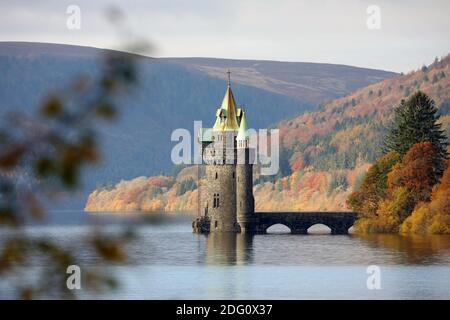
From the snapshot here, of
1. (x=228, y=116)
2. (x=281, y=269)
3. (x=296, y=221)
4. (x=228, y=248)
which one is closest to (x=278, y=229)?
(x=296, y=221)

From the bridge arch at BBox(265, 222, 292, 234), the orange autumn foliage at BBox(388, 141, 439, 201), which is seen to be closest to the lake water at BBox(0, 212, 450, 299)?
the orange autumn foliage at BBox(388, 141, 439, 201)

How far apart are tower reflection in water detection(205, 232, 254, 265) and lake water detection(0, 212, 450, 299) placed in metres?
0.07

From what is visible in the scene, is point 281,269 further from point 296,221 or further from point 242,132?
point 296,221

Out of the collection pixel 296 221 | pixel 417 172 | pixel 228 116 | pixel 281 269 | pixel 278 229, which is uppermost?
pixel 228 116

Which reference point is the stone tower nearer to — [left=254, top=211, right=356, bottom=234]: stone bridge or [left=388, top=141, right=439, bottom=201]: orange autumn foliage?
[left=254, top=211, right=356, bottom=234]: stone bridge

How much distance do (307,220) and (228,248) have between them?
2861 centimetres

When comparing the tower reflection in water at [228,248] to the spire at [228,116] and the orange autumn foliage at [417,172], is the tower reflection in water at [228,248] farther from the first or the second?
the orange autumn foliage at [417,172]

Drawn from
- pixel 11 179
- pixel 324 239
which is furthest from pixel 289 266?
pixel 11 179

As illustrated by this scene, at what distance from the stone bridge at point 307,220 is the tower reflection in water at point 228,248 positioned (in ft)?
19.8

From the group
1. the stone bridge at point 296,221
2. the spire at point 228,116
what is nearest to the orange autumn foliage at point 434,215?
the stone bridge at point 296,221

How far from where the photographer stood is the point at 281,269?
67062 mm

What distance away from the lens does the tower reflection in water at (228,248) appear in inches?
2918

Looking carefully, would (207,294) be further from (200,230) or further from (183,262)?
(200,230)
